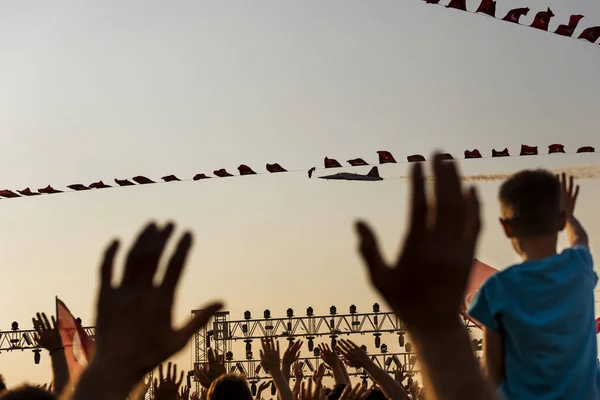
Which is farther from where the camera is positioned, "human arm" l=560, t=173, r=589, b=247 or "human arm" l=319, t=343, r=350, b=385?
"human arm" l=319, t=343, r=350, b=385

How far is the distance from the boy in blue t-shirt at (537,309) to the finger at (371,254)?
5.60 feet

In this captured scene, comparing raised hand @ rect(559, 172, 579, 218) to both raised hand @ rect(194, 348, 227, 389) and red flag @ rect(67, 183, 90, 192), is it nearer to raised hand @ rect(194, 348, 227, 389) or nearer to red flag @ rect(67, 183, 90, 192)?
raised hand @ rect(194, 348, 227, 389)

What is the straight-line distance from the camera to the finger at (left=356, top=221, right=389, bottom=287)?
1123 mm

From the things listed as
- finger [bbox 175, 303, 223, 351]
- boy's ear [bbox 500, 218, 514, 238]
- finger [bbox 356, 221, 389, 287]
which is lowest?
finger [bbox 175, 303, 223, 351]

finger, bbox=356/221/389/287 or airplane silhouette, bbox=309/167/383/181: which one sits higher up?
airplane silhouette, bbox=309/167/383/181

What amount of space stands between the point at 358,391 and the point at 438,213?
121 inches

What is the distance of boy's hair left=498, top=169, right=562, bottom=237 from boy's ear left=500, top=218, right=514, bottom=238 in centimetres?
1

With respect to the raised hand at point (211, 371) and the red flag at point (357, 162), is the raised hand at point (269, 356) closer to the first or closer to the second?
the raised hand at point (211, 371)

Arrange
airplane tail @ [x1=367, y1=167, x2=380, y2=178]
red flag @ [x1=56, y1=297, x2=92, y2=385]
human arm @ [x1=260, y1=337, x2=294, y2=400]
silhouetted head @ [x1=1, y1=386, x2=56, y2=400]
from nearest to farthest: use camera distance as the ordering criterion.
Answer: silhouetted head @ [x1=1, y1=386, x2=56, y2=400] < human arm @ [x1=260, y1=337, x2=294, y2=400] < red flag @ [x1=56, y1=297, x2=92, y2=385] < airplane tail @ [x1=367, y1=167, x2=380, y2=178]

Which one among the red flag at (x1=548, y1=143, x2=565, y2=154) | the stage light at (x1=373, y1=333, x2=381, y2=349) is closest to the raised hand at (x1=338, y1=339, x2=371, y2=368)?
the red flag at (x1=548, y1=143, x2=565, y2=154)

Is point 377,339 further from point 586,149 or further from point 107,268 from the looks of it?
point 107,268

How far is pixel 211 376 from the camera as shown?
220 inches

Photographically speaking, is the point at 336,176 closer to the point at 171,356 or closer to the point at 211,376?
the point at 211,376

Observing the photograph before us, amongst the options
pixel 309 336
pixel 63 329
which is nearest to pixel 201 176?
pixel 63 329
